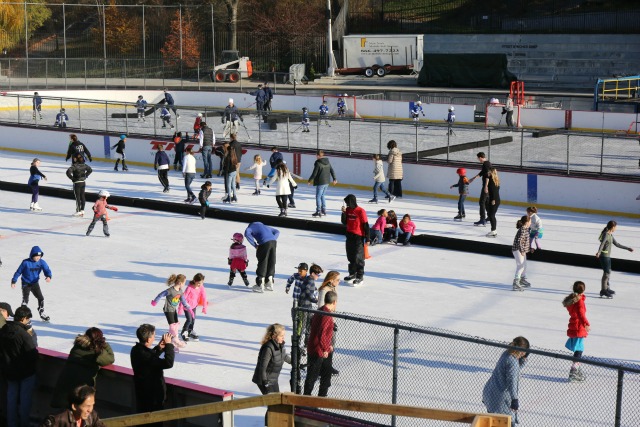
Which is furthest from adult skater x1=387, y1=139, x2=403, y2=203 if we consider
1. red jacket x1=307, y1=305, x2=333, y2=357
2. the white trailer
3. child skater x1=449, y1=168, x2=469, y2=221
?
the white trailer

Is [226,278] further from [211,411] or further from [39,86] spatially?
[39,86]

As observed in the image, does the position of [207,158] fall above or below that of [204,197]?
above

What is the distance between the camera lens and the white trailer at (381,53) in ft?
203

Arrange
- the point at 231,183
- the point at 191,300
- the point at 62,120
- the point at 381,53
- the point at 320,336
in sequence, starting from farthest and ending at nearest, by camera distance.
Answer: the point at 381,53, the point at 62,120, the point at 231,183, the point at 191,300, the point at 320,336

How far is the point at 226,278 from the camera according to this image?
59.8ft

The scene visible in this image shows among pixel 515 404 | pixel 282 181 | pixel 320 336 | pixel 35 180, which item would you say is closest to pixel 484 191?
pixel 282 181

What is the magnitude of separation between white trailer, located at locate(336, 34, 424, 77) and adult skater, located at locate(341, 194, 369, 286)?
4547 cm

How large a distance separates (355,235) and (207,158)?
1227cm

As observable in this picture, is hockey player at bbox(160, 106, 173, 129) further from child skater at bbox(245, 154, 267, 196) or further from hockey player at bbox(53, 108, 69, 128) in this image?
child skater at bbox(245, 154, 267, 196)

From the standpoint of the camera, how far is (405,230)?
21.0 meters

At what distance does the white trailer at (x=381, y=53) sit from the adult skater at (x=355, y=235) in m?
45.5

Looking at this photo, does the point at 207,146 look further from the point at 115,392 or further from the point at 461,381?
the point at 461,381

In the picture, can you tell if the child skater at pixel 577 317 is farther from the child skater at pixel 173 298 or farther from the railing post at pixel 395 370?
the child skater at pixel 173 298

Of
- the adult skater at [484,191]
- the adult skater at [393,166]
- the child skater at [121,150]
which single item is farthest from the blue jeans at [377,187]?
the child skater at [121,150]
